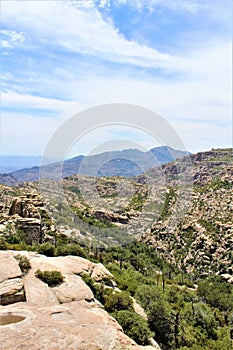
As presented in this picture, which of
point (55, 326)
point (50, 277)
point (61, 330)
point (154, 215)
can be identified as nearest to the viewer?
point (61, 330)

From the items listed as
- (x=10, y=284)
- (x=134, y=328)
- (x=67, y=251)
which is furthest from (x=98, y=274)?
(x=10, y=284)

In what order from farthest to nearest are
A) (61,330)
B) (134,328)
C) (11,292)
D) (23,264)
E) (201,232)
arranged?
(201,232) → (23,264) → (134,328) → (11,292) → (61,330)

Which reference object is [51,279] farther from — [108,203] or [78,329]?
[108,203]

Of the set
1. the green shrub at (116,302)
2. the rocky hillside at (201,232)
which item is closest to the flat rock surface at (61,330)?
the green shrub at (116,302)

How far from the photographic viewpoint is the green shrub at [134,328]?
58.8ft

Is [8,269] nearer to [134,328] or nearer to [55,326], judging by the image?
[55,326]

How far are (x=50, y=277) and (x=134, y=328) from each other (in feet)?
19.8

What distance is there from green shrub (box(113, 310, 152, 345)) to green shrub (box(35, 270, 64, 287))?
4.22 meters

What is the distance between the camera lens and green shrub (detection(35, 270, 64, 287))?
18.6 meters

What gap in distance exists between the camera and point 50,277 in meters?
18.7

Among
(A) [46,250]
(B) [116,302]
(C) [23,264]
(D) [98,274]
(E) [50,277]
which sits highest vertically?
(C) [23,264]

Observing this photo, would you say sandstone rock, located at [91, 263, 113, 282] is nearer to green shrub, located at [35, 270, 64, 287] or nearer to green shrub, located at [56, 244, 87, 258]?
green shrub, located at [56, 244, 87, 258]

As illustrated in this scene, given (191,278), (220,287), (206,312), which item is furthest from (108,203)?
(206,312)

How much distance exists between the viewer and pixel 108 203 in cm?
10188
